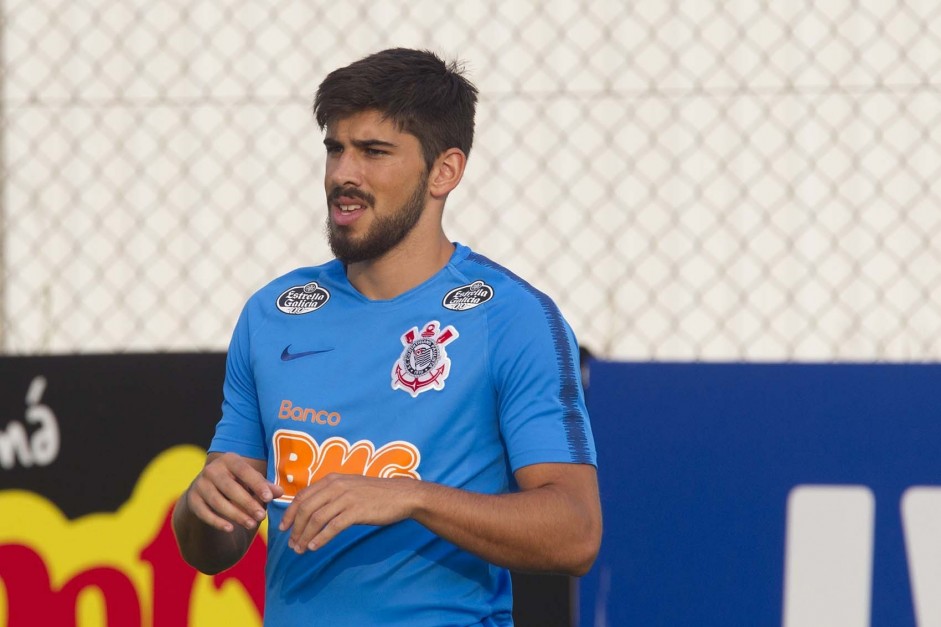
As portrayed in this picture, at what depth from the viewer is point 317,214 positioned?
4406mm

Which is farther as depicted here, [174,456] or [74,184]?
[74,184]

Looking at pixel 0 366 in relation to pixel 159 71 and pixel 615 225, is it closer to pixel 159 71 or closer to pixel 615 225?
pixel 159 71

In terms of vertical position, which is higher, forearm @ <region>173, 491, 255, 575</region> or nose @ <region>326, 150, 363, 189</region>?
nose @ <region>326, 150, 363, 189</region>

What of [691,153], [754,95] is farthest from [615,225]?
[754,95]

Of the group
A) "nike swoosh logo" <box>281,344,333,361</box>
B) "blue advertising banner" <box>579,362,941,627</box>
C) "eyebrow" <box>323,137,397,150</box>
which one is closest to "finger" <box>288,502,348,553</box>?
"nike swoosh logo" <box>281,344,333,361</box>

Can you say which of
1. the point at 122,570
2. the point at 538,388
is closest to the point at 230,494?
the point at 538,388

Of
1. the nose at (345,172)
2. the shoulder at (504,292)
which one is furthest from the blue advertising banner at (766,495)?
the nose at (345,172)

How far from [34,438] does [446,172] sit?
6.77ft

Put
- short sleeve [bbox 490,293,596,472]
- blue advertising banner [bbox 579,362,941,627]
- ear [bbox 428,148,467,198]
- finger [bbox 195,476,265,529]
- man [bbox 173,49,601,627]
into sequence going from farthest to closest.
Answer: blue advertising banner [bbox 579,362,941,627]
ear [bbox 428,148,467,198]
short sleeve [bbox 490,293,596,472]
man [bbox 173,49,601,627]
finger [bbox 195,476,265,529]

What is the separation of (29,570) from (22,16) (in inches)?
77.7

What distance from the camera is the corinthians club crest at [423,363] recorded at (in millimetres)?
2496

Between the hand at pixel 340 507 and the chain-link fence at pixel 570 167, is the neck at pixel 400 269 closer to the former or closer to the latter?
the hand at pixel 340 507

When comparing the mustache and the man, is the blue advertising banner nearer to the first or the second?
the man

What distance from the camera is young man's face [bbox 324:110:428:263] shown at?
8.57 ft
